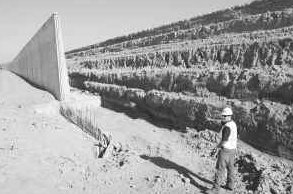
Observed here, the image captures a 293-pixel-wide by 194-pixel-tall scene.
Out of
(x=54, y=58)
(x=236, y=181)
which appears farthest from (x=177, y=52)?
(x=236, y=181)

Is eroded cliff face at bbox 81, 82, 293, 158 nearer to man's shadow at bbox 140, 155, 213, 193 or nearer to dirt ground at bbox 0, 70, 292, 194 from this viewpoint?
dirt ground at bbox 0, 70, 292, 194

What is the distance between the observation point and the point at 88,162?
6910mm

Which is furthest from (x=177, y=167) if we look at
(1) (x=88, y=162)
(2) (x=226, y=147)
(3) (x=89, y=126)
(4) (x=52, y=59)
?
(4) (x=52, y=59)

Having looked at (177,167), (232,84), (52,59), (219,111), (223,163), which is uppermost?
(52,59)

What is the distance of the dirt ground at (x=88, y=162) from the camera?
233 inches

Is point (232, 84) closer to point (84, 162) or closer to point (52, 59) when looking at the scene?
point (84, 162)

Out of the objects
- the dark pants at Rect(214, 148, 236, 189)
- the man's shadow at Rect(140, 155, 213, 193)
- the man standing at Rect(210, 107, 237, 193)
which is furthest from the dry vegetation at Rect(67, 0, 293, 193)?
the man's shadow at Rect(140, 155, 213, 193)

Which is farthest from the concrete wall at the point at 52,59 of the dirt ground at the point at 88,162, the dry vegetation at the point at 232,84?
the dirt ground at the point at 88,162

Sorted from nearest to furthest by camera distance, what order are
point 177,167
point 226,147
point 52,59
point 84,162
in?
point 226,147 → point 177,167 → point 84,162 → point 52,59

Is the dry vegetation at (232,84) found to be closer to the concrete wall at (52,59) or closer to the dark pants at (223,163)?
the dark pants at (223,163)

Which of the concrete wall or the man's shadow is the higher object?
the concrete wall

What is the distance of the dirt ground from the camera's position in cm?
593

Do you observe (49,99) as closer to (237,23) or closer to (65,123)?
(65,123)

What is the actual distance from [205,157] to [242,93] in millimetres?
1831
